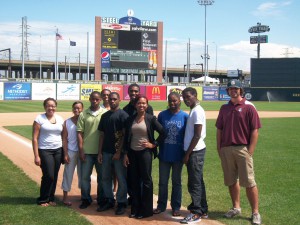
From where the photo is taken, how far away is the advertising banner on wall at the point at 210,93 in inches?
2196

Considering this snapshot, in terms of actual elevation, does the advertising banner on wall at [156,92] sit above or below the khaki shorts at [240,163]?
above

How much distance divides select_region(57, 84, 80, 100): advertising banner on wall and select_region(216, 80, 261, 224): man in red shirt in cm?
4057

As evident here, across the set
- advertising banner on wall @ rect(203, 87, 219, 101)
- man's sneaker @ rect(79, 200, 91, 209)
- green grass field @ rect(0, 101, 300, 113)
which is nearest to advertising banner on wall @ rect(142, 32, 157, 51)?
advertising banner on wall @ rect(203, 87, 219, 101)

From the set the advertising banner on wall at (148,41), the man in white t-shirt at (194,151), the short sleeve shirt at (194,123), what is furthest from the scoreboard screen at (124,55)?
the short sleeve shirt at (194,123)

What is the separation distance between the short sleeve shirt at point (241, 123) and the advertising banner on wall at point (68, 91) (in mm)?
40634

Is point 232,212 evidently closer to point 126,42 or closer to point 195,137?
point 195,137

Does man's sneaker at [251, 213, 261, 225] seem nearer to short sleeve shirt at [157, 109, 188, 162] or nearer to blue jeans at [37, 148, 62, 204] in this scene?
short sleeve shirt at [157, 109, 188, 162]

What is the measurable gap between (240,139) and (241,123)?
0.21 metres

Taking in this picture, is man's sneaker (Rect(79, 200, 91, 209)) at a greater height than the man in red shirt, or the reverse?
the man in red shirt

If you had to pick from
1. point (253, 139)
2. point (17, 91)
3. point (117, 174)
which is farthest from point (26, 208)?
point (17, 91)

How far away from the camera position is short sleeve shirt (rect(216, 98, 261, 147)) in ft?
17.2

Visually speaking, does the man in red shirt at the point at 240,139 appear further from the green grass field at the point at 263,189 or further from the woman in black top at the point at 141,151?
the woman in black top at the point at 141,151

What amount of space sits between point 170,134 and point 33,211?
2218mm

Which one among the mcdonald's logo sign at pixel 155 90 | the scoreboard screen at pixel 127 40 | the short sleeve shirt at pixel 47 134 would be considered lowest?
the short sleeve shirt at pixel 47 134
